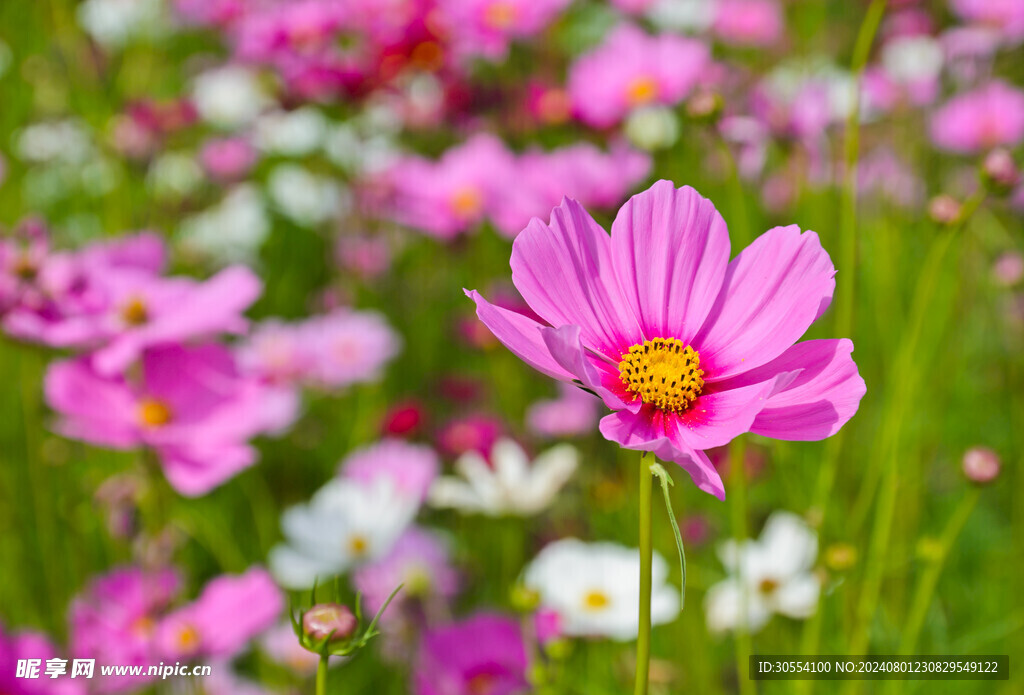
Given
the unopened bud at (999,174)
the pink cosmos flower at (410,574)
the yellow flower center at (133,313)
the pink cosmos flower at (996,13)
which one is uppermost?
the pink cosmos flower at (996,13)

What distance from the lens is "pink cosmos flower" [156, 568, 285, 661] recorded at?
0.64 metres

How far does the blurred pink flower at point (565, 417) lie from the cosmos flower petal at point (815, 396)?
624mm

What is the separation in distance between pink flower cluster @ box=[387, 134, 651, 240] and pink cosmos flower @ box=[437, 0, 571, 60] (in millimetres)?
126

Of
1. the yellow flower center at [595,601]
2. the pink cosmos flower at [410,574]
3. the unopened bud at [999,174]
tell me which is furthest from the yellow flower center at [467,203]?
the unopened bud at [999,174]

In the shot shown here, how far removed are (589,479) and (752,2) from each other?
102 cm

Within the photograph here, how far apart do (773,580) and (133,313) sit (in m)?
0.58

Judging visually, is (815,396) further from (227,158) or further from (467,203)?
(227,158)

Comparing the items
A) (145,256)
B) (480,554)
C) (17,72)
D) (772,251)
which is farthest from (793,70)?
(17,72)

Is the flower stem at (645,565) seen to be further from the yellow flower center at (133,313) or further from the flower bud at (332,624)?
the yellow flower center at (133,313)

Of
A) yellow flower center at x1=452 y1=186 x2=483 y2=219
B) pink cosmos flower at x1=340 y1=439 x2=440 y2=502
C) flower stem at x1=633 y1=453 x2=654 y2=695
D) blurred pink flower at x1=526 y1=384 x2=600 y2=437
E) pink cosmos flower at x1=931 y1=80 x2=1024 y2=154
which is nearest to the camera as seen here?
flower stem at x1=633 y1=453 x2=654 y2=695

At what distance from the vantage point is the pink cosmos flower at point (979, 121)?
4.10ft

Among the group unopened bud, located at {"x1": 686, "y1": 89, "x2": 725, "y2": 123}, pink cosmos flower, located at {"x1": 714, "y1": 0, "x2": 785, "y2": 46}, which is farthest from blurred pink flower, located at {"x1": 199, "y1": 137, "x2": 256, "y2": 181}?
unopened bud, located at {"x1": 686, "y1": 89, "x2": 725, "y2": 123}

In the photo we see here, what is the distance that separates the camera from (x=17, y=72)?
6.51ft

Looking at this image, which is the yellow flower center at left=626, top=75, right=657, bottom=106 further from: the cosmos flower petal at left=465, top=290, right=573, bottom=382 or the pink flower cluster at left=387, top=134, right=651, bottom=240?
the cosmos flower petal at left=465, top=290, right=573, bottom=382
